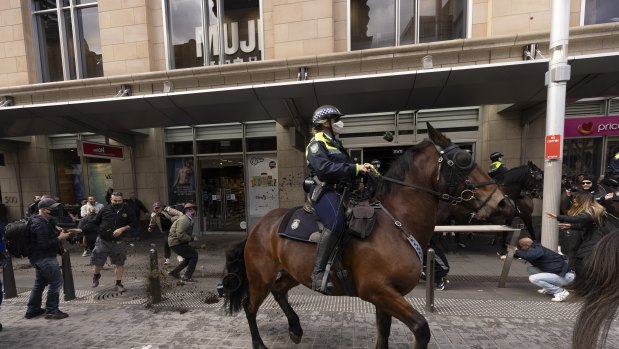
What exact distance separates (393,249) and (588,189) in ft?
17.9

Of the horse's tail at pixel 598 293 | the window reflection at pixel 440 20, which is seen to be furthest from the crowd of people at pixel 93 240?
the window reflection at pixel 440 20

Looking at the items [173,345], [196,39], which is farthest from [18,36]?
[173,345]

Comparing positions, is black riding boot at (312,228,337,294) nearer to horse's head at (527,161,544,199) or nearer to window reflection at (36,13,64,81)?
horse's head at (527,161,544,199)

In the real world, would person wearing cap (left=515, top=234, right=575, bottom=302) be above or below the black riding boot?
below

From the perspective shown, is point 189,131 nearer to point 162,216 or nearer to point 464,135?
point 162,216

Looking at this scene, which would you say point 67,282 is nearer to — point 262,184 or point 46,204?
point 46,204

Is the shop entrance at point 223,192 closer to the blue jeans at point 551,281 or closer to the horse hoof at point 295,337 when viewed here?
the horse hoof at point 295,337

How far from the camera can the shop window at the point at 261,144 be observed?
995 centimetres

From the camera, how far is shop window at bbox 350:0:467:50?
310 inches

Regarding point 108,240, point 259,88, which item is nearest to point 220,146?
point 259,88

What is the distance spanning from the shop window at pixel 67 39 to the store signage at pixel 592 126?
15447 mm

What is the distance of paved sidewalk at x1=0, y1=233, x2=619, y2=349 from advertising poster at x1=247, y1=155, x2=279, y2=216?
4.79 meters

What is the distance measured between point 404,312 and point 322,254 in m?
0.82

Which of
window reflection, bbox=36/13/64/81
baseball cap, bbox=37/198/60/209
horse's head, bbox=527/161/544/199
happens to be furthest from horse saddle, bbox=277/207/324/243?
window reflection, bbox=36/13/64/81
